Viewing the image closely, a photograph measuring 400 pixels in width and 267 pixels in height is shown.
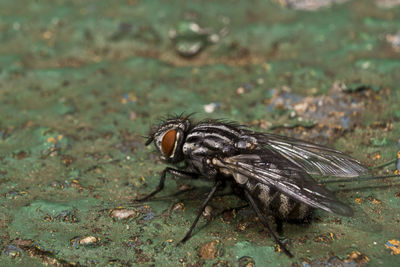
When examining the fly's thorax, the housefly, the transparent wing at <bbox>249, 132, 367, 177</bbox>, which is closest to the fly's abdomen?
the housefly

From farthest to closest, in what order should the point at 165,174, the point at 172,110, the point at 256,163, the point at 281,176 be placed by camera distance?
the point at 172,110 < the point at 165,174 < the point at 256,163 < the point at 281,176

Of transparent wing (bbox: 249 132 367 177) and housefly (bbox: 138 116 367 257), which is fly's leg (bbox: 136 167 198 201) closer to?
housefly (bbox: 138 116 367 257)

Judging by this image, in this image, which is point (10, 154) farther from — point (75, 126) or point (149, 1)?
point (149, 1)

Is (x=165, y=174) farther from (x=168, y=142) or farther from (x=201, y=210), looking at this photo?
(x=201, y=210)

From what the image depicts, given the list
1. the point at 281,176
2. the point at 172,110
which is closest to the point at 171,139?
the point at 281,176

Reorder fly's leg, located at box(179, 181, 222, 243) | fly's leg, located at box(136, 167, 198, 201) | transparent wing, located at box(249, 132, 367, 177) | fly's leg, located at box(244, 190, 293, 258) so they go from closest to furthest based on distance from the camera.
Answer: fly's leg, located at box(244, 190, 293, 258), fly's leg, located at box(179, 181, 222, 243), transparent wing, located at box(249, 132, 367, 177), fly's leg, located at box(136, 167, 198, 201)

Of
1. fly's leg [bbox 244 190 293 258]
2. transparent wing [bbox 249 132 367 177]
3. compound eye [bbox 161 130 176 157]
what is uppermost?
compound eye [bbox 161 130 176 157]
